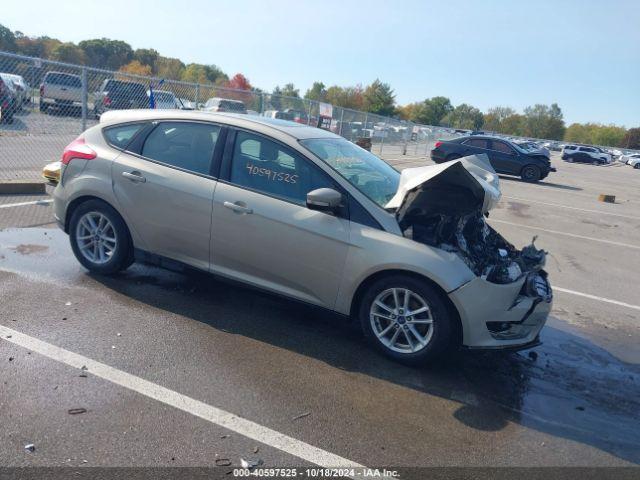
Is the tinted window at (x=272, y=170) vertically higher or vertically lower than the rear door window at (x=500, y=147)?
lower

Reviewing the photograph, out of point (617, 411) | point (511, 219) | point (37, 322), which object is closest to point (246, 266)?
point (37, 322)

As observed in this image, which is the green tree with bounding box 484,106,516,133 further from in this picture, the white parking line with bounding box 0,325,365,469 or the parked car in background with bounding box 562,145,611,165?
the white parking line with bounding box 0,325,365,469

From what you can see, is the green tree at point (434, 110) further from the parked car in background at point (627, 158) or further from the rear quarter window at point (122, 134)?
the rear quarter window at point (122, 134)

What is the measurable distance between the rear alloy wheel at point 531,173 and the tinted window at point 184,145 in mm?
18727

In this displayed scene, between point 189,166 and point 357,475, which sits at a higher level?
point 189,166

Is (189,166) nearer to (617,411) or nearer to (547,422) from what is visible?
(547,422)

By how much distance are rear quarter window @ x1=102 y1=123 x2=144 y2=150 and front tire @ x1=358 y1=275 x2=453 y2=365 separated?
2.70m

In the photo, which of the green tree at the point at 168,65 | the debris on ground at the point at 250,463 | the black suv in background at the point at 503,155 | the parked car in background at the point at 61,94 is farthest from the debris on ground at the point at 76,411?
the green tree at the point at 168,65

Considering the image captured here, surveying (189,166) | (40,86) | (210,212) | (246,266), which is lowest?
(246,266)

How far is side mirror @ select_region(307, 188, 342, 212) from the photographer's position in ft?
13.9

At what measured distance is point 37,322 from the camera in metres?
4.35

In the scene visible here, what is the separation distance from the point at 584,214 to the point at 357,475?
12.7 metres

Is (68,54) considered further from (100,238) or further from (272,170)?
(272,170)

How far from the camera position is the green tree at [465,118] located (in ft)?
368
